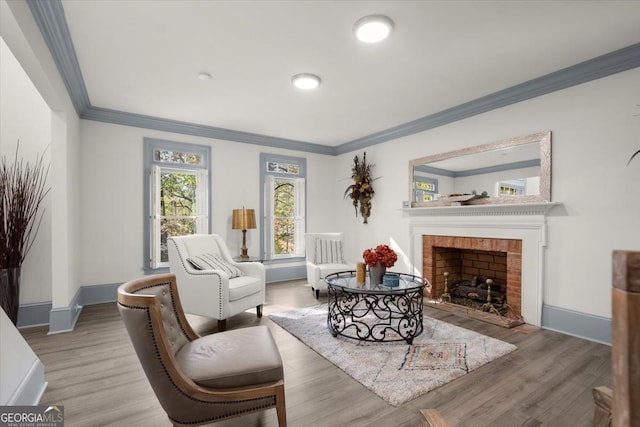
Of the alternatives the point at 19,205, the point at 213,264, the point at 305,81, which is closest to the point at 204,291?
the point at 213,264

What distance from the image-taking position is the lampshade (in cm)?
487

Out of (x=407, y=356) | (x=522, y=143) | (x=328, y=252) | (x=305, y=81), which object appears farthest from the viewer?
(x=328, y=252)

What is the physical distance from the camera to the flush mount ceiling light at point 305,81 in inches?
125

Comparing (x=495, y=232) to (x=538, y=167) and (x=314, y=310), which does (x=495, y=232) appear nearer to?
(x=538, y=167)

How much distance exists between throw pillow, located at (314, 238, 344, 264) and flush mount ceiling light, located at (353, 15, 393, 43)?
2.98 metres

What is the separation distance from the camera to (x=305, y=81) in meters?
3.23

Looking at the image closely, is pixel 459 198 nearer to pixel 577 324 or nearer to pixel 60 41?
pixel 577 324

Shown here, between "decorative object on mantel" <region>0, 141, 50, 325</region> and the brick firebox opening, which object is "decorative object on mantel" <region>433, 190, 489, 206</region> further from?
"decorative object on mantel" <region>0, 141, 50, 325</region>

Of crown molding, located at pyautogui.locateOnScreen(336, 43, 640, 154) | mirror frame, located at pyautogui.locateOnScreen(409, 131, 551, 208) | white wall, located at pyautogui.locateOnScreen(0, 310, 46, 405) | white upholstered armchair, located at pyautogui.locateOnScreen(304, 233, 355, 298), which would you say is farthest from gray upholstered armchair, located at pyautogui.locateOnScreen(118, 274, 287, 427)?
crown molding, located at pyautogui.locateOnScreen(336, 43, 640, 154)

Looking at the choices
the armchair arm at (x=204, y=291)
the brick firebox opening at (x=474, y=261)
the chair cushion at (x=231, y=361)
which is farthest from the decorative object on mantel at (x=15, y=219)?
the brick firebox opening at (x=474, y=261)

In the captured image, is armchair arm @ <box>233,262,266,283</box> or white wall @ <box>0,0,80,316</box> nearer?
white wall @ <box>0,0,80,316</box>

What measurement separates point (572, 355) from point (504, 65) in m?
2.65

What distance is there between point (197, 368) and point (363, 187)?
4291 millimetres

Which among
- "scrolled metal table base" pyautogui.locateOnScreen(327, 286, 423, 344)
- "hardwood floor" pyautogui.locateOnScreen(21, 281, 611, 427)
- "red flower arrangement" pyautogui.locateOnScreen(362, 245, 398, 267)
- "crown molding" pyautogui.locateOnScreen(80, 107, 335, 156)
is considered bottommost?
"hardwood floor" pyautogui.locateOnScreen(21, 281, 611, 427)
